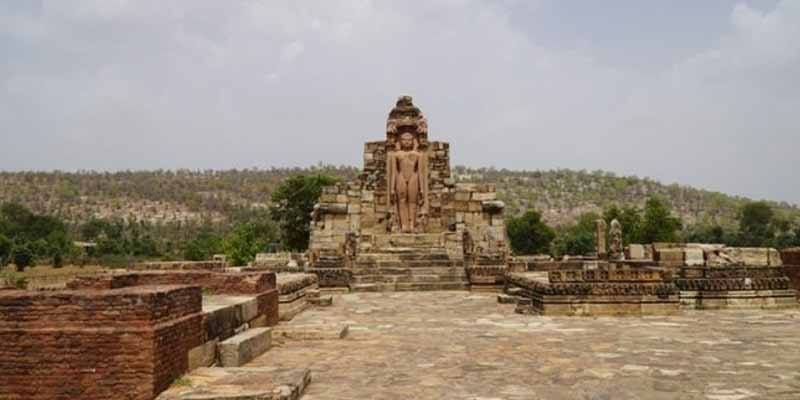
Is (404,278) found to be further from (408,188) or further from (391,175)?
(391,175)

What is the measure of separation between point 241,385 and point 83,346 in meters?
1.12

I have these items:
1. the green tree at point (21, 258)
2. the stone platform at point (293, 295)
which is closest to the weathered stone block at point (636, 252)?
the stone platform at point (293, 295)

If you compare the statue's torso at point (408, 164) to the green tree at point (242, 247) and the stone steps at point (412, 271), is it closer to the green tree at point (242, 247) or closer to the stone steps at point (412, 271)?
the stone steps at point (412, 271)

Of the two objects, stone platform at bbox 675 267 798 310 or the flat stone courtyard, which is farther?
stone platform at bbox 675 267 798 310

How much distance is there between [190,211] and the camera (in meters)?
77.3

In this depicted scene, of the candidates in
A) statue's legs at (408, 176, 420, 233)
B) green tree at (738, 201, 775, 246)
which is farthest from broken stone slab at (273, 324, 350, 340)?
green tree at (738, 201, 775, 246)

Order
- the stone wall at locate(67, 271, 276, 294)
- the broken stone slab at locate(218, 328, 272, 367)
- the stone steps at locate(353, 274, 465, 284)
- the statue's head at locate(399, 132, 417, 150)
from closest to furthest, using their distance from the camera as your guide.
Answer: the broken stone slab at locate(218, 328, 272, 367) → the stone wall at locate(67, 271, 276, 294) → the stone steps at locate(353, 274, 465, 284) → the statue's head at locate(399, 132, 417, 150)

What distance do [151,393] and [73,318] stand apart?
2.64 ft

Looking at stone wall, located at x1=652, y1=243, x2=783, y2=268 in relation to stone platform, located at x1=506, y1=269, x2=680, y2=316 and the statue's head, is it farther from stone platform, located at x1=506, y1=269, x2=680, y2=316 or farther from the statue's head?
the statue's head

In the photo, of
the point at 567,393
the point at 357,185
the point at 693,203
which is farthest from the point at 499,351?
the point at 693,203

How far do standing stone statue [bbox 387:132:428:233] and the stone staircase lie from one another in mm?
2174

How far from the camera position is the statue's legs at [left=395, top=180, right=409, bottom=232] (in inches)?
841

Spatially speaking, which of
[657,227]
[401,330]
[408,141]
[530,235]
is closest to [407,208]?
[408,141]

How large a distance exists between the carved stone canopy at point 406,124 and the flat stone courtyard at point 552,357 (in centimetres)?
1156
